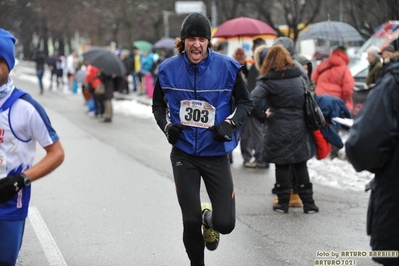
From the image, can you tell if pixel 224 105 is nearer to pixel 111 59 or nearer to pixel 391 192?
pixel 391 192

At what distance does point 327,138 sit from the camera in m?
8.88

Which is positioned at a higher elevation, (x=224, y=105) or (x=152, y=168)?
(x=224, y=105)

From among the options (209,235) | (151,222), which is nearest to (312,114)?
(151,222)

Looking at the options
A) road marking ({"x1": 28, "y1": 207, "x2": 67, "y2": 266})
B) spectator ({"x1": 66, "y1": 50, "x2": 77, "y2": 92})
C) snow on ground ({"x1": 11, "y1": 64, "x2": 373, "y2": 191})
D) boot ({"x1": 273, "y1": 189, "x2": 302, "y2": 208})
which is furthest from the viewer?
spectator ({"x1": 66, "y1": 50, "x2": 77, "y2": 92})

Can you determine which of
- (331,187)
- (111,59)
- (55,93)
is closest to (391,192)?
(331,187)

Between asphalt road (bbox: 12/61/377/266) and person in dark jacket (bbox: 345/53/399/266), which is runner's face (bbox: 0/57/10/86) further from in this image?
asphalt road (bbox: 12/61/377/266)

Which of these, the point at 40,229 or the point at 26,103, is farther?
the point at 40,229

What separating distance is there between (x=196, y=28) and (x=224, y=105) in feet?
1.98

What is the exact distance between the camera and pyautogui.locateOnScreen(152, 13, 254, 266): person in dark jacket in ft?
17.8

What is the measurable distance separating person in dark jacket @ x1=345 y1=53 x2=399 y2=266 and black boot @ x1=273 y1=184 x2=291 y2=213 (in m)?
4.59

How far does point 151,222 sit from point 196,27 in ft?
10.0

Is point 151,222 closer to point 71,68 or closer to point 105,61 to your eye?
point 105,61

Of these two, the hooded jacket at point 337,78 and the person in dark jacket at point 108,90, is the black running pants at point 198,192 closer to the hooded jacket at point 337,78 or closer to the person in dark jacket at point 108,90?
the hooded jacket at point 337,78

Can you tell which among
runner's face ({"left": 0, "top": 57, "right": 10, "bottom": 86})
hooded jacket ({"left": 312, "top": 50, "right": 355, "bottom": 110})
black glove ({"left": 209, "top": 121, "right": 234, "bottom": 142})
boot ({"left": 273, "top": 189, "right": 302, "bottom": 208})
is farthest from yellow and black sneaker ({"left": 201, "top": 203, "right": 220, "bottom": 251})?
hooded jacket ({"left": 312, "top": 50, "right": 355, "bottom": 110})
